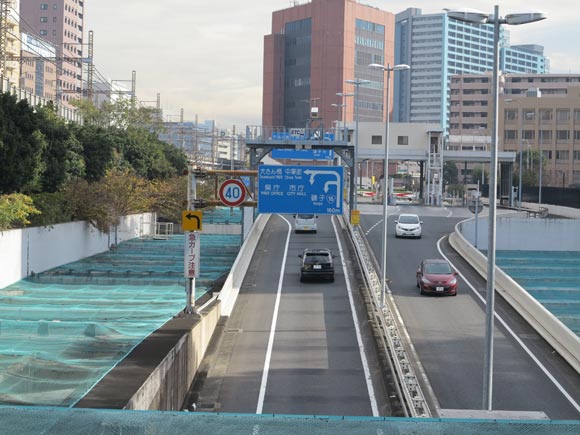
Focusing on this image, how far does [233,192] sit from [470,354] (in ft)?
30.3

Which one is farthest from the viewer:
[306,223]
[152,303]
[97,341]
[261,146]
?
[306,223]

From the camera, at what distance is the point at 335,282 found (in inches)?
1534

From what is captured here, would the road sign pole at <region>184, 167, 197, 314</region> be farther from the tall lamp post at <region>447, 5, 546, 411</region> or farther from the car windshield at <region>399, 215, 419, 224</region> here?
the car windshield at <region>399, 215, 419, 224</region>

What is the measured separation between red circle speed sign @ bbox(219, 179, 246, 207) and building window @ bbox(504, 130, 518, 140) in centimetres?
10500

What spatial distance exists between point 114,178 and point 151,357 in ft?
107

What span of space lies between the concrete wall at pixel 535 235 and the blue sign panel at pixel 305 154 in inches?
484

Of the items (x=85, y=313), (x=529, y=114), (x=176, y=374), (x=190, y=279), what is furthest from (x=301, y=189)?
(x=529, y=114)

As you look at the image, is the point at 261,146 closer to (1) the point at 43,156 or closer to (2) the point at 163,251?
(2) the point at 163,251

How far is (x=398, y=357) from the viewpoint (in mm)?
22125

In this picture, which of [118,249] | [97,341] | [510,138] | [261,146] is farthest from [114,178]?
[510,138]

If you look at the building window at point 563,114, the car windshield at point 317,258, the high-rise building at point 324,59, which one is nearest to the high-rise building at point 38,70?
the high-rise building at point 324,59

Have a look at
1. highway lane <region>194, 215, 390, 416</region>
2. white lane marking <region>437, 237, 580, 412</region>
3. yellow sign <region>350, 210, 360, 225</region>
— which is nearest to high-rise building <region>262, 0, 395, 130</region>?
Result: yellow sign <region>350, 210, 360, 225</region>

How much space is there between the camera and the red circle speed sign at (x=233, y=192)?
2681 cm

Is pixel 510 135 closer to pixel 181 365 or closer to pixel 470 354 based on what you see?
pixel 470 354
